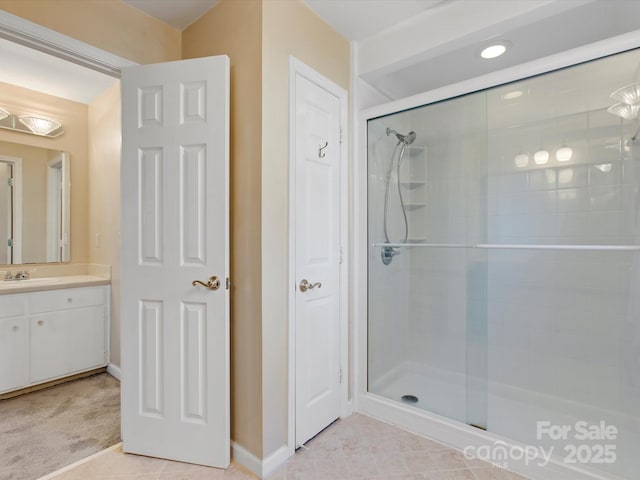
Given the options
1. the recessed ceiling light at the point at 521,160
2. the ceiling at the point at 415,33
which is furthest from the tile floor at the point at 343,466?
the ceiling at the point at 415,33

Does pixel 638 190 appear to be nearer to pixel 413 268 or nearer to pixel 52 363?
pixel 413 268

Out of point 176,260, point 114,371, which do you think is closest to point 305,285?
point 176,260

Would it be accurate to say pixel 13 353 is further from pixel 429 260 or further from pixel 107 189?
pixel 429 260

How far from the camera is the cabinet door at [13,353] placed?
232 cm

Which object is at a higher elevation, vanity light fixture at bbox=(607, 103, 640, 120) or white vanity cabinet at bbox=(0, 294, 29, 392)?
vanity light fixture at bbox=(607, 103, 640, 120)

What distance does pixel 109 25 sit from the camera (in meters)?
1.72

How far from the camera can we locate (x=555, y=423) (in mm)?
1833

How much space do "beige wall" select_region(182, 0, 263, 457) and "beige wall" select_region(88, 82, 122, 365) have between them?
5.22ft

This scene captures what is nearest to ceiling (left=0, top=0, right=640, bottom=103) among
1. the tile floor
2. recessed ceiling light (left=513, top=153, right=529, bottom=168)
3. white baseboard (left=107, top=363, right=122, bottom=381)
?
recessed ceiling light (left=513, top=153, right=529, bottom=168)

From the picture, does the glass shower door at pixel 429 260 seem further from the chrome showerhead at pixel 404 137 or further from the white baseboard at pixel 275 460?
the white baseboard at pixel 275 460

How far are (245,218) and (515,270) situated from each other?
6.03 ft

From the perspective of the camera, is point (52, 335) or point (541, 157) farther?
point (52, 335)

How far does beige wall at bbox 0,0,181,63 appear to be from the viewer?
150 centimetres

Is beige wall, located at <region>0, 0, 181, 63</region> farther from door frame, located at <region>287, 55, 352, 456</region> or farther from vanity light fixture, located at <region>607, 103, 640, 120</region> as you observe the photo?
vanity light fixture, located at <region>607, 103, 640, 120</region>
